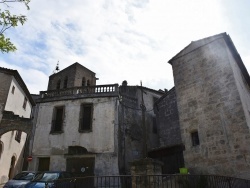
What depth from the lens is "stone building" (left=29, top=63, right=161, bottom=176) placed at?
50.4ft

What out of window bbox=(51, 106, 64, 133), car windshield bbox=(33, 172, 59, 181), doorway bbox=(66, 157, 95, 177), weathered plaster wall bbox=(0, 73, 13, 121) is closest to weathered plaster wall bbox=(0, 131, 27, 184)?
weathered plaster wall bbox=(0, 73, 13, 121)

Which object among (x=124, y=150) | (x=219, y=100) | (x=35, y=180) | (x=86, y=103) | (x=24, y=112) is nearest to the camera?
(x=35, y=180)

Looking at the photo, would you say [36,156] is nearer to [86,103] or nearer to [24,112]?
[86,103]

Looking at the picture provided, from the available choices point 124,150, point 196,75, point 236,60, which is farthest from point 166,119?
point 236,60

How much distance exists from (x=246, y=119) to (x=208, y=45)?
4868 mm

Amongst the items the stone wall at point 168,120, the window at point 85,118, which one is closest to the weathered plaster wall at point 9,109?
the window at point 85,118

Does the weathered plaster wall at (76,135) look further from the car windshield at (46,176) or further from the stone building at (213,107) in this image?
the stone building at (213,107)

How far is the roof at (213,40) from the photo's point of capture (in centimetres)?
1265

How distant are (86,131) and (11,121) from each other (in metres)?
5.87

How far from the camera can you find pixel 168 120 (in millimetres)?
17750

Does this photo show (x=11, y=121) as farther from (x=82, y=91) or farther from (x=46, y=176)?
(x=46, y=176)

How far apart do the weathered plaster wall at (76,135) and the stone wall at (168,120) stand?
4.20 metres

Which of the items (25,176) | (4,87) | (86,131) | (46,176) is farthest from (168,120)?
(4,87)

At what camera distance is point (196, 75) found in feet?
43.5
